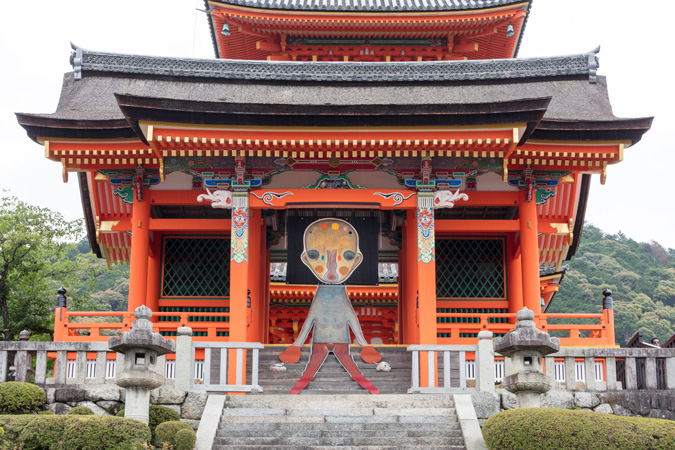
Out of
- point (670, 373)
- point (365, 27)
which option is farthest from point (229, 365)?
point (365, 27)

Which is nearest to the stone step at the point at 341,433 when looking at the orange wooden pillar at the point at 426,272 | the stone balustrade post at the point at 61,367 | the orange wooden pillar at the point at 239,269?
the stone balustrade post at the point at 61,367

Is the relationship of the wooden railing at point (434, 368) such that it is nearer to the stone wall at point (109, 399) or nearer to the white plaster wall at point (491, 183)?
the stone wall at point (109, 399)

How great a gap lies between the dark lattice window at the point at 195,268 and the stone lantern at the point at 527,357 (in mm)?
9745

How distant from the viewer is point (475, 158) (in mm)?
17047

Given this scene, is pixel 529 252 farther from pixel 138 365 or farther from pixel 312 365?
pixel 138 365

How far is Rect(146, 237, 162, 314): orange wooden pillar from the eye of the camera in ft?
63.3

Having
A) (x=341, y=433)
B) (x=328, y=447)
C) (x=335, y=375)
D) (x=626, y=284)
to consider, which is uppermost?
(x=626, y=284)

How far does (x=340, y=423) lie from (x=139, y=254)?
727 cm

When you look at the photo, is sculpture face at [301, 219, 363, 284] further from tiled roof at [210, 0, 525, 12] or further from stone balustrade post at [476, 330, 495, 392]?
tiled roof at [210, 0, 525, 12]

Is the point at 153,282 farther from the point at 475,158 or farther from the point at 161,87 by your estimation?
the point at 475,158

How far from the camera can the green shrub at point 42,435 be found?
1033 centimetres

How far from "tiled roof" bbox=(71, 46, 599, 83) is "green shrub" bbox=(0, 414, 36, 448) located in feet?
32.0

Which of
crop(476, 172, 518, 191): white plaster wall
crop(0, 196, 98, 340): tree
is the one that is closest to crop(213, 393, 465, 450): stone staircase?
crop(476, 172, 518, 191): white plaster wall

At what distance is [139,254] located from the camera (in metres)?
17.3
